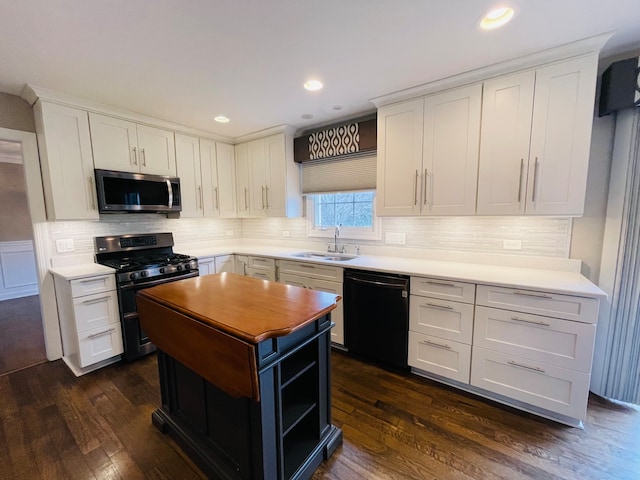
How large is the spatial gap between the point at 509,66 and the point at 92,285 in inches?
155

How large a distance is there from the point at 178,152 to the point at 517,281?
148 inches

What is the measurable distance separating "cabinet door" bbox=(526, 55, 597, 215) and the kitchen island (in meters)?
1.83

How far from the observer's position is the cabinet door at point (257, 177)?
12.1 feet

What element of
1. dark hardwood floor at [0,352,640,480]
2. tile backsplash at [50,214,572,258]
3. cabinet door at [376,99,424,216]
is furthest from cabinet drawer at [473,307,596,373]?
cabinet door at [376,99,424,216]

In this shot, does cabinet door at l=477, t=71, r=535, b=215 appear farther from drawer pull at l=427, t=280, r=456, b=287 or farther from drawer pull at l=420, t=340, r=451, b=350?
drawer pull at l=420, t=340, r=451, b=350

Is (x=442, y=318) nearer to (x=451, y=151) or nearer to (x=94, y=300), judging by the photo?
(x=451, y=151)

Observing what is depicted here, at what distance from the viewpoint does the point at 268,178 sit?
3662 millimetres

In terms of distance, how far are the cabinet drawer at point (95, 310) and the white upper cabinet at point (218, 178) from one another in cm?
153

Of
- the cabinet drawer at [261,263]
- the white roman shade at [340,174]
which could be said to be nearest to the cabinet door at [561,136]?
the white roman shade at [340,174]

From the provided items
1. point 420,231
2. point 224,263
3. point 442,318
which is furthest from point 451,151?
point 224,263

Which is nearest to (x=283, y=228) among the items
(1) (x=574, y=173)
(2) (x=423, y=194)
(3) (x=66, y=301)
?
(2) (x=423, y=194)

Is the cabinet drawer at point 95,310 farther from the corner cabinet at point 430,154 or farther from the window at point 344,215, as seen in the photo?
the corner cabinet at point 430,154

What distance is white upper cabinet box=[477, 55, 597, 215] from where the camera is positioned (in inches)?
73.2

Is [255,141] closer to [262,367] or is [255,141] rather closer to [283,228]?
[283,228]
